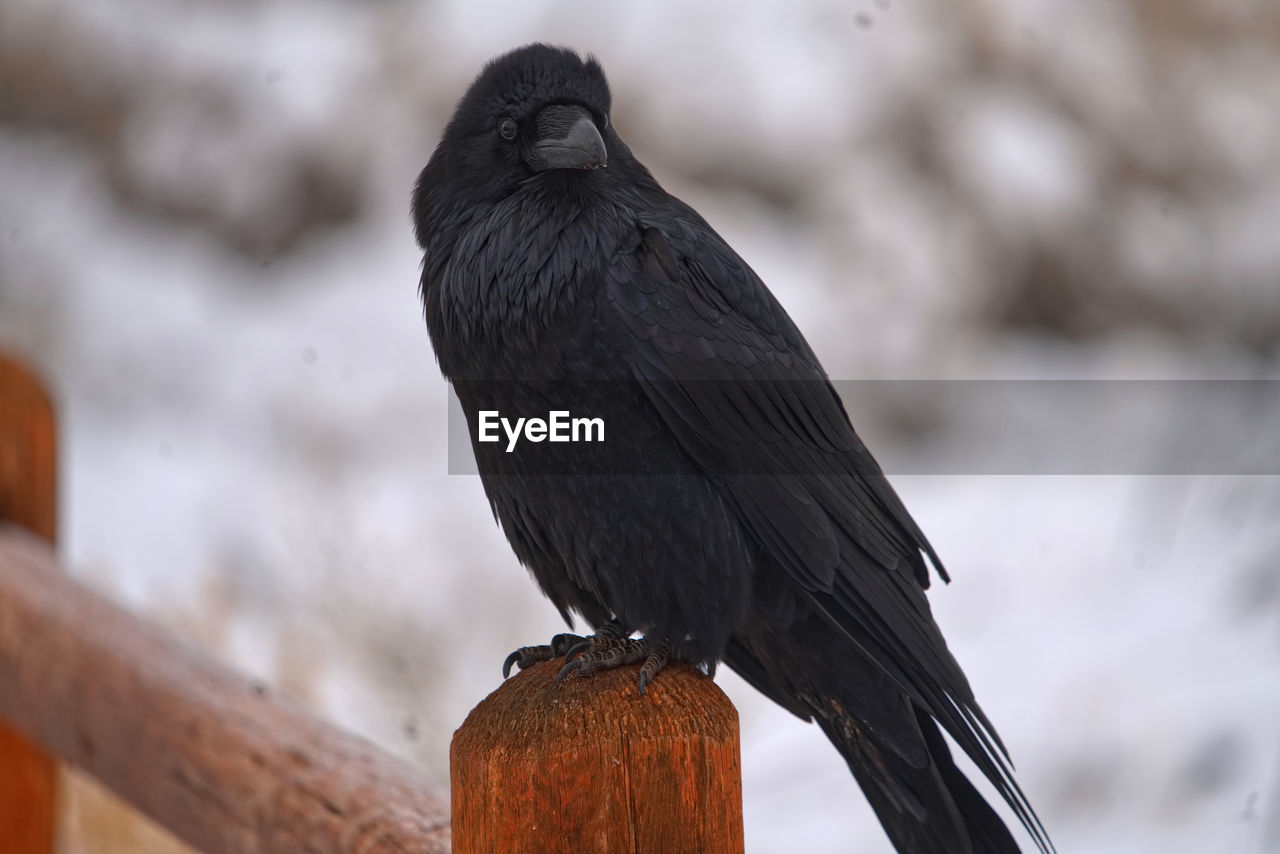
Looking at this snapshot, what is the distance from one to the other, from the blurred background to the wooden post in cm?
346

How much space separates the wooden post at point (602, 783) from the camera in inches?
60.2

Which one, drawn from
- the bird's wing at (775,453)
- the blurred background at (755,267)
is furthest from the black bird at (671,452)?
the blurred background at (755,267)

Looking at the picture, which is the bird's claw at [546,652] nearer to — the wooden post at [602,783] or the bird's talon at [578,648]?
the bird's talon at [578,648]

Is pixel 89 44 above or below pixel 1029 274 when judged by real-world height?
above

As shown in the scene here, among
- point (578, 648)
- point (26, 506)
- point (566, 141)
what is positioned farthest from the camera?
point (26, 506)

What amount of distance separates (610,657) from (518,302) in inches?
25.3

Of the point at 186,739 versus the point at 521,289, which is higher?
the point at 521,289

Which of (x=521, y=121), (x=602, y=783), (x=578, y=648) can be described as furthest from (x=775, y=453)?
(x=602, y=783)

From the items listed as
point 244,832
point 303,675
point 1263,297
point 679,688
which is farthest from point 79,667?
point 1263,297

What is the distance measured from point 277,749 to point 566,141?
1.28 m

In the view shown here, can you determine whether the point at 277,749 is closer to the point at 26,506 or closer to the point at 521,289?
the point at 521,289

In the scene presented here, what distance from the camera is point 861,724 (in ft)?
7.87

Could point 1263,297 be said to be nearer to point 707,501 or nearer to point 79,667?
point 707,501

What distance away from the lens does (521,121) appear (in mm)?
2324
